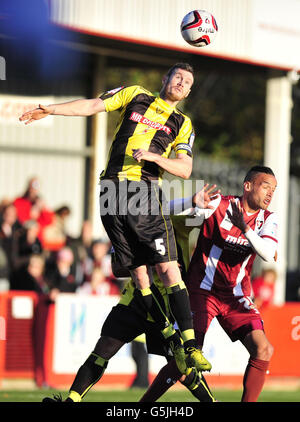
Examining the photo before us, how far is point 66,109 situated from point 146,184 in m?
0.89

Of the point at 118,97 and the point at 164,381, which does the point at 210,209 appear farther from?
the point at 164,381

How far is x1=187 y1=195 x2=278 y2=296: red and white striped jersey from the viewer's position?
786 centimetres

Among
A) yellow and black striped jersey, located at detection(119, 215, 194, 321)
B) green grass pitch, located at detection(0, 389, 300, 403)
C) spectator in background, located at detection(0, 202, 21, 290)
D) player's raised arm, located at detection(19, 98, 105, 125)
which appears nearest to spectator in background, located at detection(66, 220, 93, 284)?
spectator in background, located at detection(0, 202, 21, 290)

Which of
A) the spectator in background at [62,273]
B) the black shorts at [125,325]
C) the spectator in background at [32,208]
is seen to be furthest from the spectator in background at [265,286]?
the black shorts at [125,325]

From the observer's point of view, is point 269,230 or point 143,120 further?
point 269,230

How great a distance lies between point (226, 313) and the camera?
7902mm

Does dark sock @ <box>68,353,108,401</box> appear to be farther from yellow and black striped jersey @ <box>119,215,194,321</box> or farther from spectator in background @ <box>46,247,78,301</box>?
spectator in background @ <box>46,247,78,301</box>

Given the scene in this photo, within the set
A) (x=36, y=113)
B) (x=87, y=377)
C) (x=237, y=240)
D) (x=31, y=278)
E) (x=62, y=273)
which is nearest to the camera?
(x=36, y=113)

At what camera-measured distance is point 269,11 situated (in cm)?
1680

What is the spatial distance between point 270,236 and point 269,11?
396 inches

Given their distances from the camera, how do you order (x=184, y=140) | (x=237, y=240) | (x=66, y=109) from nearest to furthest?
(x=66, y=109), (x=184, y=140), (x=237, y=240)

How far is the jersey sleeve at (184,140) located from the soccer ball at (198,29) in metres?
0.78

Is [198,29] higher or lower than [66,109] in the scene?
higher

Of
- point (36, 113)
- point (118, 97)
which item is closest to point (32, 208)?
point (118, 97)
